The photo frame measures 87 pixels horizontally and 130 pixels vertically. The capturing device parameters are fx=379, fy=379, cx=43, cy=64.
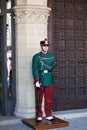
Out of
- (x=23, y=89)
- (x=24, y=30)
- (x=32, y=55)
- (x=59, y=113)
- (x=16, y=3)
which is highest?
(x=16, y=3)

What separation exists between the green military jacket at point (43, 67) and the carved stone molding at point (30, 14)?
108 cm

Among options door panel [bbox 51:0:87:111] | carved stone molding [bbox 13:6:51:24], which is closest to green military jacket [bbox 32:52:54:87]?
carved stone molding [bbox 13:6:51:24]

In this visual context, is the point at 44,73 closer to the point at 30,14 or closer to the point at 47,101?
the point at 47,101

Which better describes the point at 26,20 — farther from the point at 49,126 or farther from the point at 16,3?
the point at 49,126

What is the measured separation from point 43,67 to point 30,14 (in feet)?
4.56

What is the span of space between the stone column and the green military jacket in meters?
0.76

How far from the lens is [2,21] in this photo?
28.5 feet

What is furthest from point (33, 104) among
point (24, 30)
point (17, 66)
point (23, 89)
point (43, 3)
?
point (43, 3)

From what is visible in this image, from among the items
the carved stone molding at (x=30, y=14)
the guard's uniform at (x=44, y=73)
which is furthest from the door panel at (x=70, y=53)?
the guard's uniform at (x=44, y=73)

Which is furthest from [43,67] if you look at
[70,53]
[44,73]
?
[70,53]

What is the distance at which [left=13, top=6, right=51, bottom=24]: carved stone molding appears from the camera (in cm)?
828

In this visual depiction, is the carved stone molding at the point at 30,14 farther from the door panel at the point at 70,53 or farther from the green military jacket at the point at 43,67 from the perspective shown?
the green military jacket at the point at 43,67

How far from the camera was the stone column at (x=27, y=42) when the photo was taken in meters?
8.31

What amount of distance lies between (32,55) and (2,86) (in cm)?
109
